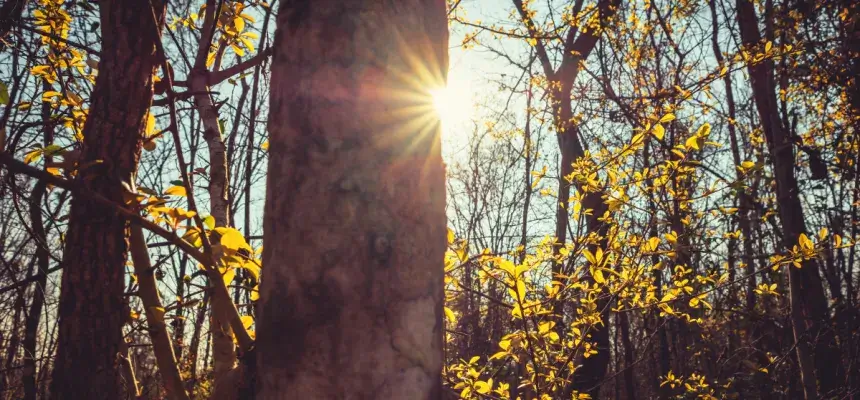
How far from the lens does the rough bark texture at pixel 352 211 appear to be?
25.3 inches

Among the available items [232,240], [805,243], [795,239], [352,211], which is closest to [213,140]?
[232,240]

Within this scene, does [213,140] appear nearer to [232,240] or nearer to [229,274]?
[229,274]

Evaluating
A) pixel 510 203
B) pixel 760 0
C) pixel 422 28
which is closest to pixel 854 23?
pixel 760 0

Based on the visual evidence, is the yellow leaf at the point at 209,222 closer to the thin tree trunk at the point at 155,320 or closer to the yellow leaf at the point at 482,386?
the thin tree trunk at the point at 155,320

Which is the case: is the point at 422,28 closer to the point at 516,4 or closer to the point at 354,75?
the point at 354,75

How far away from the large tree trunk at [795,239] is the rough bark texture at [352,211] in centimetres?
423

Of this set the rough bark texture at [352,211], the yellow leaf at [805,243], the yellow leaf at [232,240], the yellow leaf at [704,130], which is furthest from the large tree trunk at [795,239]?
the yellow leaf at [232,240]

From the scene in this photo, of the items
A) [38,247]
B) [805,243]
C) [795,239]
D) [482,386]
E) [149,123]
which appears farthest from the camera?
[795,239]

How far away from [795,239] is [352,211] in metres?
4.88

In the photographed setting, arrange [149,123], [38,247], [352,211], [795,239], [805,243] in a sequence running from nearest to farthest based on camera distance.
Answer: [352,211] < [149,123] < [38,247] < [805,243] < [795,239]

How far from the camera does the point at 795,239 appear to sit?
4.39m

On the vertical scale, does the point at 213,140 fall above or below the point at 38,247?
above

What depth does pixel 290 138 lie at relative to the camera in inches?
28.4

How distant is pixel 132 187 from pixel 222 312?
37 cm
